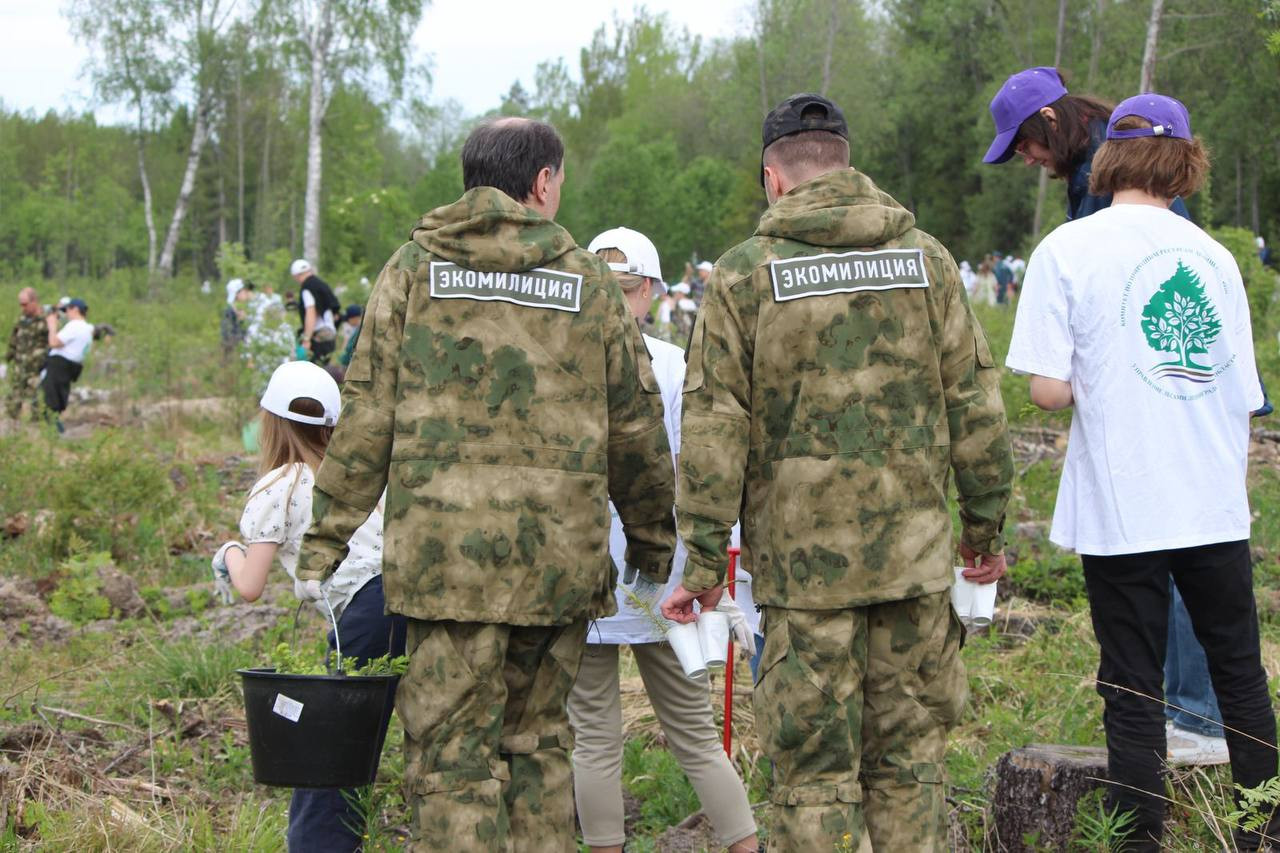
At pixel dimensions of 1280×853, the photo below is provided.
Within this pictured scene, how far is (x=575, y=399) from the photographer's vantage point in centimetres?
306

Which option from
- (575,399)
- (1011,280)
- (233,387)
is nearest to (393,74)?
(1011,280)

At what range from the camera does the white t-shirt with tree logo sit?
126 inches

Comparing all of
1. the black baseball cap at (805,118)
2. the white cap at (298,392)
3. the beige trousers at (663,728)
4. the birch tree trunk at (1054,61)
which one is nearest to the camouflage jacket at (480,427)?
the white cap at (298,392)

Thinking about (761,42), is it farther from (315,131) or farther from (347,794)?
(347,794)

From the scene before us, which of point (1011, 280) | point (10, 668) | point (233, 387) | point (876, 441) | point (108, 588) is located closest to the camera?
point (876, 441)

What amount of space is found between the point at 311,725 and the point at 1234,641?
226cm

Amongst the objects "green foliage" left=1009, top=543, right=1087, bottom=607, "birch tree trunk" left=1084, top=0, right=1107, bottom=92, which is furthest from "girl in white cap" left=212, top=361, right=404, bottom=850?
"birch tree trunk" left=1084, top=0, right=1107, bottom=92

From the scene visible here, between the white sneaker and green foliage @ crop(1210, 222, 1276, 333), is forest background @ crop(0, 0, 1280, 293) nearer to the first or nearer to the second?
green foliage @ crop(1210, 222, 1276, 333)

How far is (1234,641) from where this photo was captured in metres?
3.27

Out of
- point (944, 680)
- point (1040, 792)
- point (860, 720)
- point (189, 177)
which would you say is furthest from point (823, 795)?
point (189, 177)

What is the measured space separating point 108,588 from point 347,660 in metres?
4.50

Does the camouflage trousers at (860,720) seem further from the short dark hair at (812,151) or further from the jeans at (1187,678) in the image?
the jeans at (1187,678)

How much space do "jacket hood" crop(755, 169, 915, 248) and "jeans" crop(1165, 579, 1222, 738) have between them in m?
1.63

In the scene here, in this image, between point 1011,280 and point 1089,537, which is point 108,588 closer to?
point 1089,537
